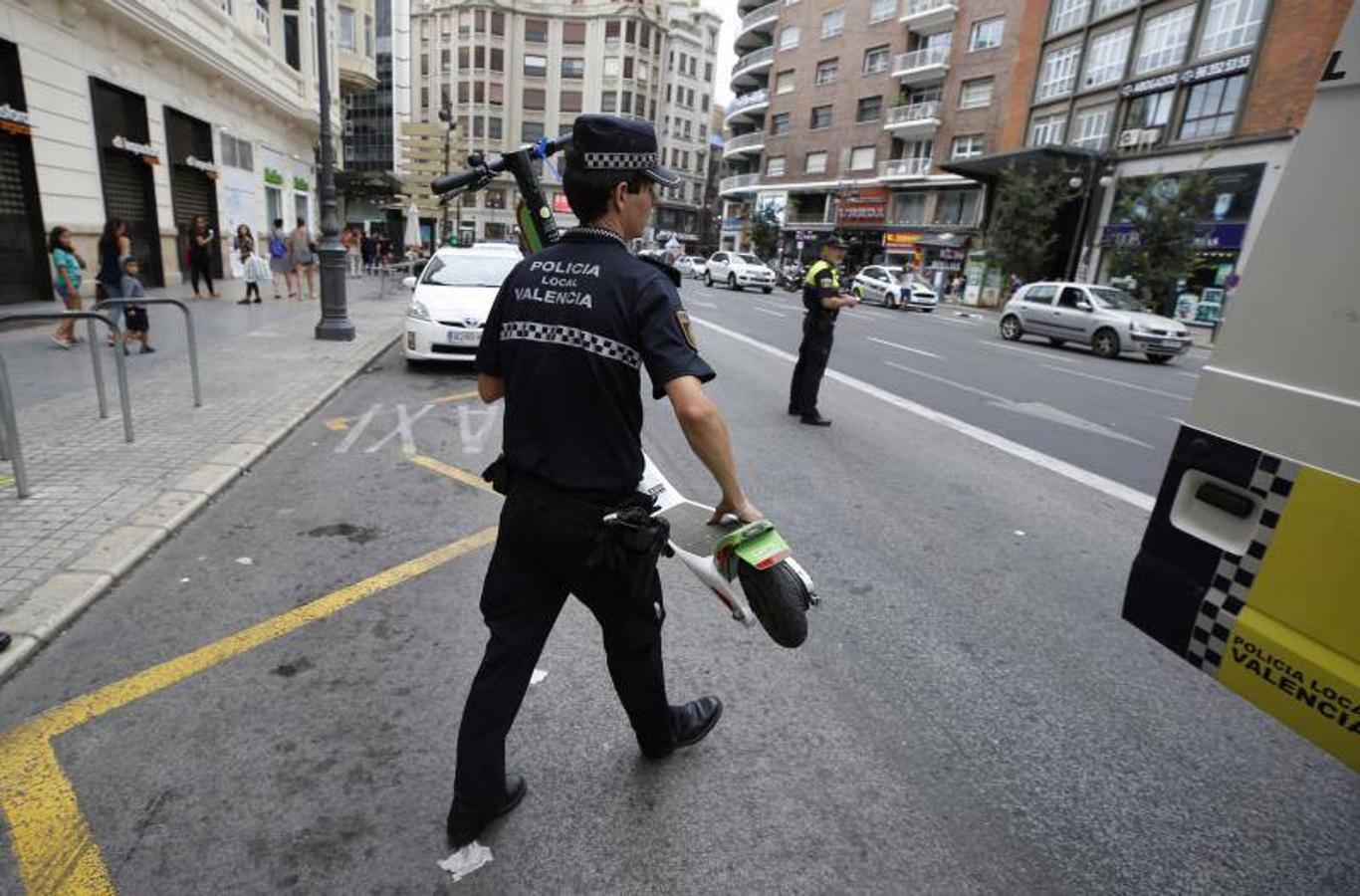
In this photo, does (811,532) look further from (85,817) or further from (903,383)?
(903,383)

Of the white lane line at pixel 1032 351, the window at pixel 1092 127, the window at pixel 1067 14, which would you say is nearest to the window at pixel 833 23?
the window at pixel 1067 14

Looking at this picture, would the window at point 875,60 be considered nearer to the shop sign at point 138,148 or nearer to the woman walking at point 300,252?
the woman walking at point 300,252

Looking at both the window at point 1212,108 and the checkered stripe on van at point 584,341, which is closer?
the checkered stripe on van at point 584,341

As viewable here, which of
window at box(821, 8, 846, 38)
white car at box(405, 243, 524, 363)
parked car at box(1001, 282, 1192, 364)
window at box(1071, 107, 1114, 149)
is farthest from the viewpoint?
window at box(821, 8, 846, 38)

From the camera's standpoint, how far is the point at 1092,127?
33.3m

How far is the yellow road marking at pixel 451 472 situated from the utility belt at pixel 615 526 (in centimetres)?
346

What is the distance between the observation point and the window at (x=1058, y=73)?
3438 cm

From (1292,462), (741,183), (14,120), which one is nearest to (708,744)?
(1292,462)

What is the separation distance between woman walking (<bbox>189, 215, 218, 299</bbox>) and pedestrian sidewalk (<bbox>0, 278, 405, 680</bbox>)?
4786mm

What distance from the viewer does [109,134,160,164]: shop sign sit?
14.4 meters

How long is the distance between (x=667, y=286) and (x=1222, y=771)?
2611 millimetres

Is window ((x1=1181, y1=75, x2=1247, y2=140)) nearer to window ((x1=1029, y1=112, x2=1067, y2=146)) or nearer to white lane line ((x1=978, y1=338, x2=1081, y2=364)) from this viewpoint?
window ((x1=1029, y1=112, x2=1067, y2=146))

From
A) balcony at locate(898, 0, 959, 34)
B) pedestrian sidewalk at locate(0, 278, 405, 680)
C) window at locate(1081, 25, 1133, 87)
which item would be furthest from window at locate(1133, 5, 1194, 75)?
pedestrian sidewalk at locate(0, 278, 405, 680)

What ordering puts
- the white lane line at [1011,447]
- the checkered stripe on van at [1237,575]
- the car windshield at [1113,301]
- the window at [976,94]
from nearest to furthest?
the checkered stripe on van at [1237,575] < the white lane line at [1011,447] < the car windshield at [1113,301] < the window at [976,94]
